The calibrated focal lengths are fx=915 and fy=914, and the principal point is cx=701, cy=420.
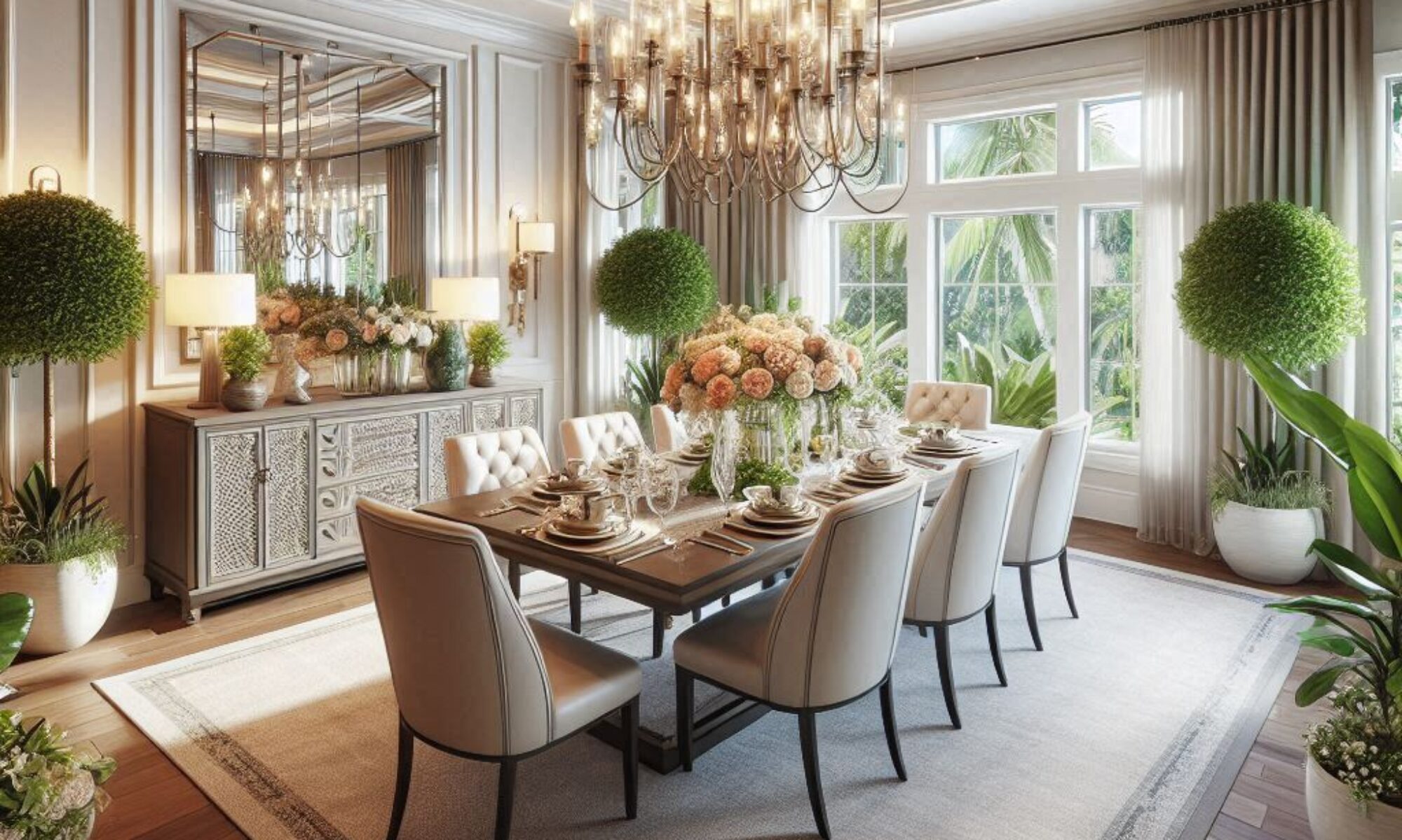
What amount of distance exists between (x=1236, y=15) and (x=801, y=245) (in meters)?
2.73

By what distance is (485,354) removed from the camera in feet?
16.5

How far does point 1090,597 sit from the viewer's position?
4.10 metres

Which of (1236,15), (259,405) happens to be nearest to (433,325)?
(259,405)

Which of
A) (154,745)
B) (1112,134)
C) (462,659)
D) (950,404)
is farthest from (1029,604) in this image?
(1112,134)

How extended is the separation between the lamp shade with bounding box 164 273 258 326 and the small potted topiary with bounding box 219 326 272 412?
0.15 m

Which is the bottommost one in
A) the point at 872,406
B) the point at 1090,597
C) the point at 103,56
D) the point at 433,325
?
the point at 1090,597

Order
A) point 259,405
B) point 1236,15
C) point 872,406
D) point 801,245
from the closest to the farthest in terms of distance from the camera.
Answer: point 872,406 < point 259,405 < point 1236,15 < point 801,245

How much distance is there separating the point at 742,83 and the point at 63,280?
8.36ft

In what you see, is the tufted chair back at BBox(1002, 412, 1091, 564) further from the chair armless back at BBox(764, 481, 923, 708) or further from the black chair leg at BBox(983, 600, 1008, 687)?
the chair armless back at BBox(764, 481, 923, 708)

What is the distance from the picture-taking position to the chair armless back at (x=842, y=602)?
7.16ft

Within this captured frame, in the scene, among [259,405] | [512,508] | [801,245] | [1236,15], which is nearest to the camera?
[512,508]

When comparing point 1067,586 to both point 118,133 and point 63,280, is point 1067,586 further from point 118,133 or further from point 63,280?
point 118,133

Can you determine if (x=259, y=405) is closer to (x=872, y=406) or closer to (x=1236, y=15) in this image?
(x=872, y=406)

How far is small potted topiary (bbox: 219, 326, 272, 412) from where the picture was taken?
3.95 m
